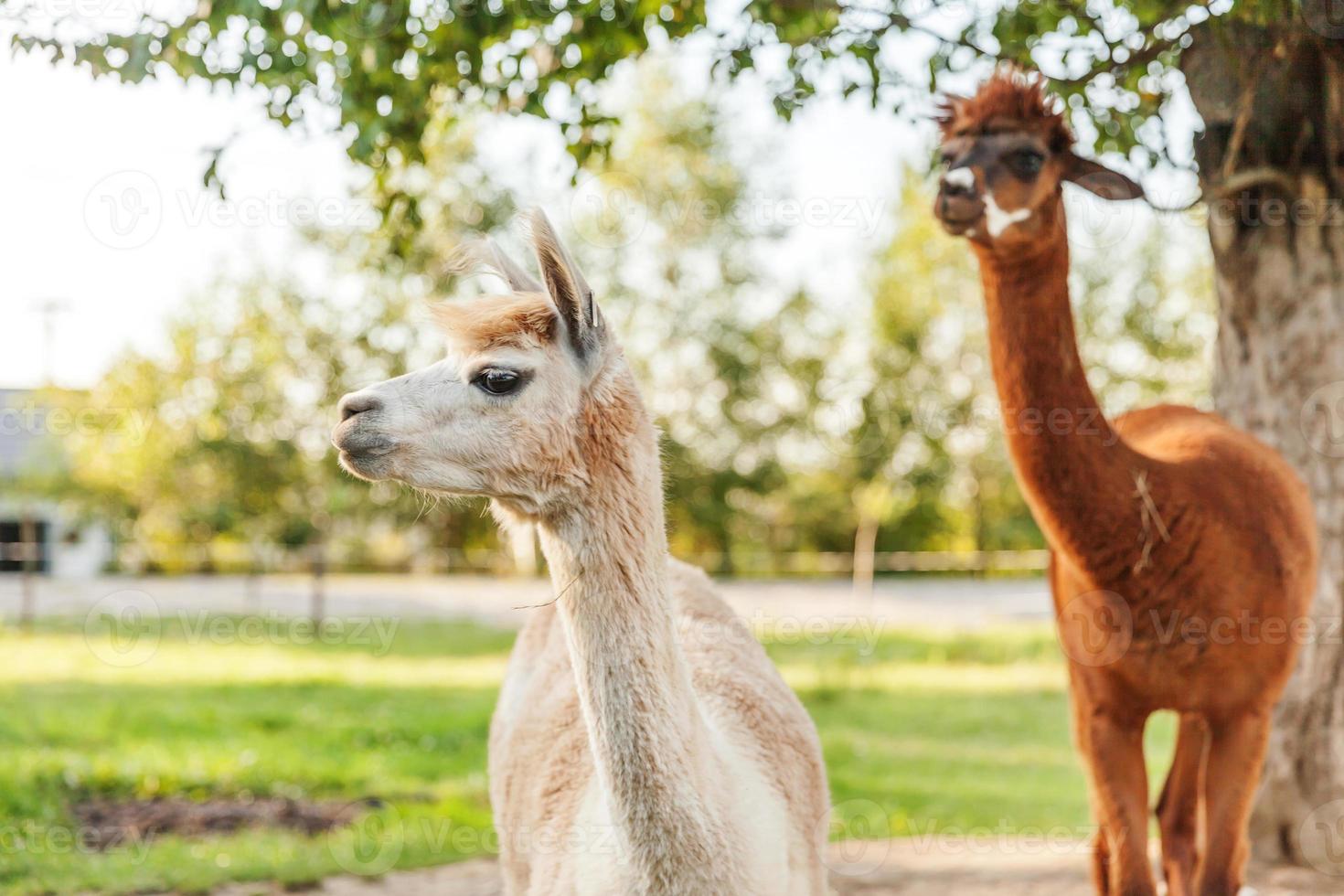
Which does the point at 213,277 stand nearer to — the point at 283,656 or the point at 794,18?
the point at 283,656

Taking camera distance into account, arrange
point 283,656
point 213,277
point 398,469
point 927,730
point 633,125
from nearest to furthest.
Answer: point 398,469
point 927,730
point 283,656
point 213,277
point 633,125

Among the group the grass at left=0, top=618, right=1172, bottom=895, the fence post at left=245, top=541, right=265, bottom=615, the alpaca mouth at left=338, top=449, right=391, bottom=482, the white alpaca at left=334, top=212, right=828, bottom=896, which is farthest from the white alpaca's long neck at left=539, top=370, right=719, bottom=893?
the fence post at left=245, top=541, right=265, bottom=615

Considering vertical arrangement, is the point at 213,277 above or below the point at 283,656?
above

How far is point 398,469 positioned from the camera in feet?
8.06

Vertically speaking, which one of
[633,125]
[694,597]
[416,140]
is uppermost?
[633,125]

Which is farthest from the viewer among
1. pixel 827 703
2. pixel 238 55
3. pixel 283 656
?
pixel 283 656

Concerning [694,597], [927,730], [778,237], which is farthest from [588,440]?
[778,237]

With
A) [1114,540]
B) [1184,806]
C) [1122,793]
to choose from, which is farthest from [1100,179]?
[1184,806]

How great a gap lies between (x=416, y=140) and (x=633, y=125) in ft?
65.6

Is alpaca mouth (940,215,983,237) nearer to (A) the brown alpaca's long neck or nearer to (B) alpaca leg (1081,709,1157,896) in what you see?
(A) the brown alpaca's long neck

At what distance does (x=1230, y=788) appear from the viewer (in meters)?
3.89

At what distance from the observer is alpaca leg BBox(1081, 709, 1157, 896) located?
3.85m

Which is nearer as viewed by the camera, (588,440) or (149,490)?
(588,440)

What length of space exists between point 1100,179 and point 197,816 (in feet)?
18.4
